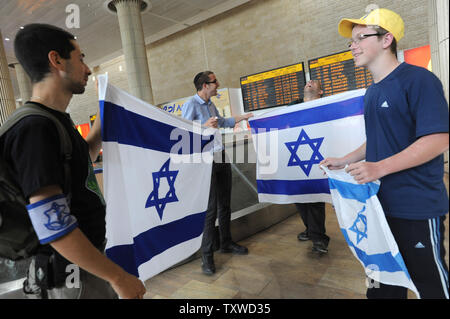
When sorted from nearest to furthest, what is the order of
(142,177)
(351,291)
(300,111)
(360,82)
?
1. (142,177)
2. (351,291)
3. (300,111)
4. (360,82)

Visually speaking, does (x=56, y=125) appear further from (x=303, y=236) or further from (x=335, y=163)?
(x=303, y=236)

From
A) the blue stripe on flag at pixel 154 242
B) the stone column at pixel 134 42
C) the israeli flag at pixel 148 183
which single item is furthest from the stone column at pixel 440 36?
the stone column at pixel 134 42

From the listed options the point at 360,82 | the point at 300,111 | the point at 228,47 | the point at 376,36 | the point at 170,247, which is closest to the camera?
the point at 376,36

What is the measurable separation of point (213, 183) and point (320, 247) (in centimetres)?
119

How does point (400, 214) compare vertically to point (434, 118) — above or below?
below

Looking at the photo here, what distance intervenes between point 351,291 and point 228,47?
22.0 ft

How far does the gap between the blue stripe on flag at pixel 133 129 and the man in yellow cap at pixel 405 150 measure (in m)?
0.99

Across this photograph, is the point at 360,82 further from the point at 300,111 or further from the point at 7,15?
the point at 7,15

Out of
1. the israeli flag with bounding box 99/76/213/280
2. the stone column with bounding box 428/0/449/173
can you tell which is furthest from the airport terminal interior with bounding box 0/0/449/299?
the israeli flag with bounding box 99/76/213/280

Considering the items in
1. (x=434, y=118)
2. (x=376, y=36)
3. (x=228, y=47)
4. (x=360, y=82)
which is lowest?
(x=434, y=118)

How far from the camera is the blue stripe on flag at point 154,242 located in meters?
1.29

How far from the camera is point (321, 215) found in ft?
8.73

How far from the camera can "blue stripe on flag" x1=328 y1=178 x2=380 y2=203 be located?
108 centimetres

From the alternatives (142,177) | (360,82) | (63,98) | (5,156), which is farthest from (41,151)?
(360,82)
